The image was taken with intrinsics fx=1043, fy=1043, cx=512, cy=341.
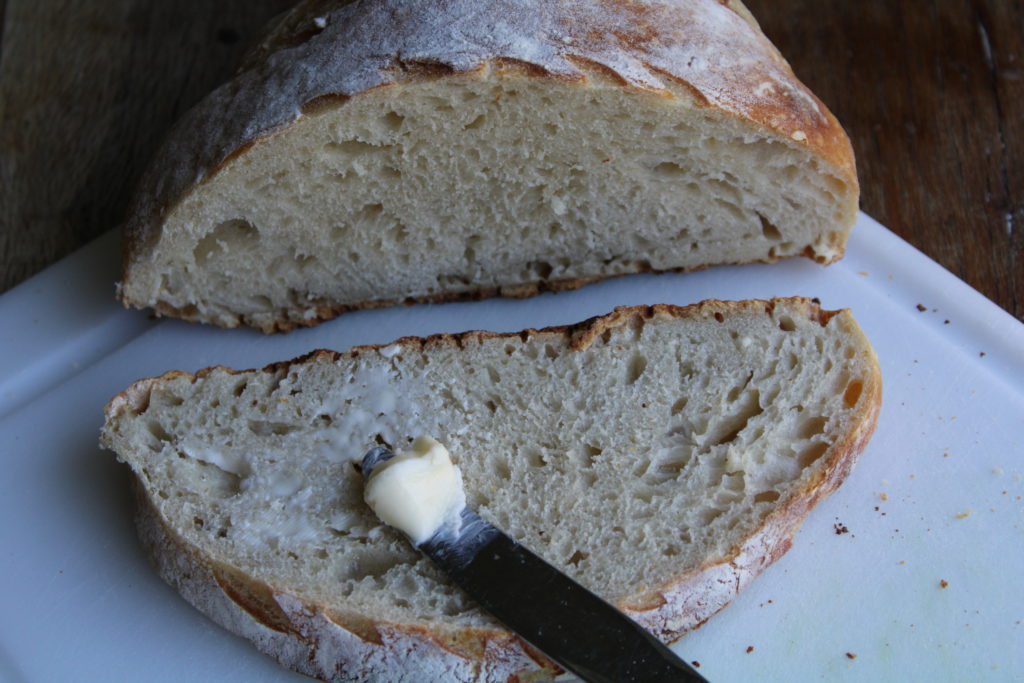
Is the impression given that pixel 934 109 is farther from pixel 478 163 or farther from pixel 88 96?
pixel 88 96

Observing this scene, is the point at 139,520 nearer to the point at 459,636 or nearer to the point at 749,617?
the point at 459,636

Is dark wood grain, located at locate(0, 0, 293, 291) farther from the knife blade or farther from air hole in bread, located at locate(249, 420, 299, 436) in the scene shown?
the knife blade

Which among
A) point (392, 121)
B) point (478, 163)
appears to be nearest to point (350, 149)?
point (392, 121)

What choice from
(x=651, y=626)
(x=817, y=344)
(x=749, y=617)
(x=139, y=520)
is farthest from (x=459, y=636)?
(x=817, y=344)

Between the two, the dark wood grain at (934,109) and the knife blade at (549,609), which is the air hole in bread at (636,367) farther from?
the dark wood grain at (934,109)

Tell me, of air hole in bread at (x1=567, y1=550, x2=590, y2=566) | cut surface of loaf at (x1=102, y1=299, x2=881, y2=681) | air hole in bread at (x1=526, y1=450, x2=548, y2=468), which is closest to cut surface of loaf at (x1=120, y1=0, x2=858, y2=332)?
cut surface of loaf at (x1=102, y1=299, x2=881, y2=681)

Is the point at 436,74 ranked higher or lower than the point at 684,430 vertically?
higher
